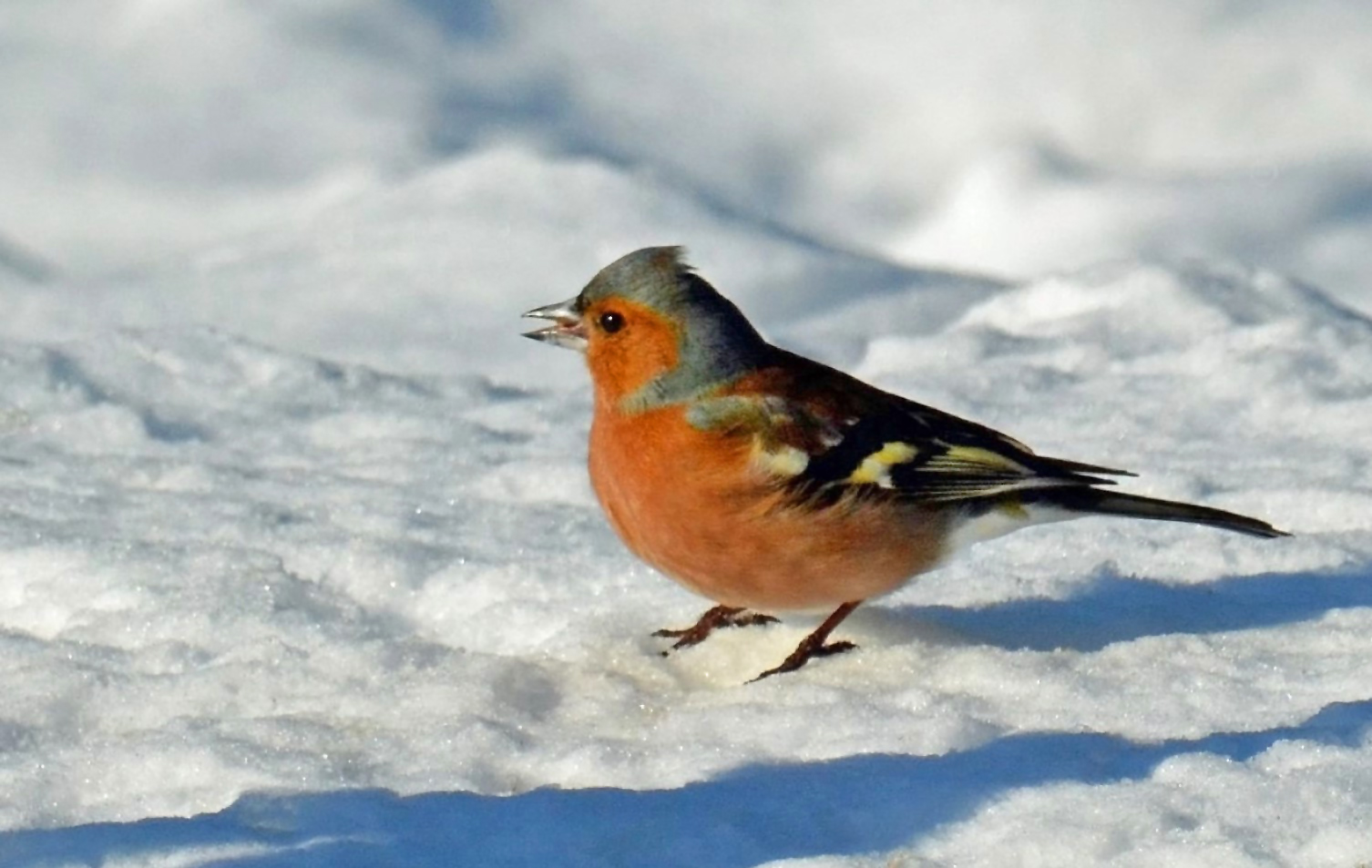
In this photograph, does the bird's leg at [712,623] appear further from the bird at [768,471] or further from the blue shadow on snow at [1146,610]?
the blue shadow on snow at [1146,610]

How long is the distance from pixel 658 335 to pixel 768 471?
0.49 m

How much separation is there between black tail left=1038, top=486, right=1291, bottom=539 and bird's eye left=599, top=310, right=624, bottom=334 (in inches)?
40.3

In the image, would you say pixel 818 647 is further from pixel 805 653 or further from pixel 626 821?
pixel 626 821

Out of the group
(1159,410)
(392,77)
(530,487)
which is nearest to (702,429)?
(530,487)

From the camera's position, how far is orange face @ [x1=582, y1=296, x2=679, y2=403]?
4.49 m

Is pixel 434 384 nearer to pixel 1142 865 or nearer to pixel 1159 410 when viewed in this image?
pixel 1159 410

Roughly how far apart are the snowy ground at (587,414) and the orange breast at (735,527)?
199 millimetres

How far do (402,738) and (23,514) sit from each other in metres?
2.00

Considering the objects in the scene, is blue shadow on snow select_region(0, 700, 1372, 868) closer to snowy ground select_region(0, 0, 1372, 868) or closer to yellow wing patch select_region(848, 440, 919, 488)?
snowy ground select_region(0, 0, 1372, 868)

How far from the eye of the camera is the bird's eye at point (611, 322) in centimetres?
461

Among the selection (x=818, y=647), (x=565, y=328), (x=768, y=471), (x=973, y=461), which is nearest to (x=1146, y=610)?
(x=973, y=461)

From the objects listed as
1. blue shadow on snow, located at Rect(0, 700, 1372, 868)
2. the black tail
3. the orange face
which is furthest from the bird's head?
blue shadow on snow, located at Rect(0, 700, 1372, 868)

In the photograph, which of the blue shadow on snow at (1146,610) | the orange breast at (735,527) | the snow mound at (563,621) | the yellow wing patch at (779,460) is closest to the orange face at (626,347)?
the orange breast at (735,527)

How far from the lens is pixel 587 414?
6.83 m
